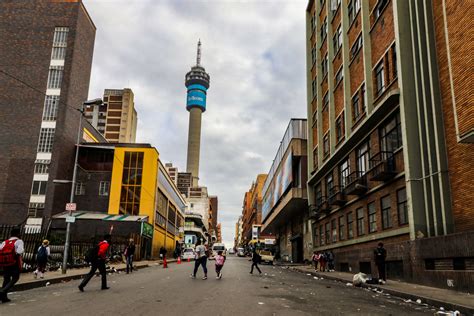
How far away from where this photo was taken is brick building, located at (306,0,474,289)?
617 inches

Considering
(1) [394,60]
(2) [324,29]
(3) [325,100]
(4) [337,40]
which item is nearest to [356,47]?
(4) [337,40]

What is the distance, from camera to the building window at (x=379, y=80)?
23125 millimetres

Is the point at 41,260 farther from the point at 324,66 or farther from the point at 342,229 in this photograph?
the point at 324,66

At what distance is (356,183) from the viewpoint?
84.9 feet

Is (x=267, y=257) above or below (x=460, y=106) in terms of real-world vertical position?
below

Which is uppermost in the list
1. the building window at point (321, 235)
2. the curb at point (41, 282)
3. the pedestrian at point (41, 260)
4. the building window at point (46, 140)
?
the building window at point (46, 140)

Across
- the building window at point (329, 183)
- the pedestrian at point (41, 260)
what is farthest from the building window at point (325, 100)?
the pedestrian at point (41, 260)

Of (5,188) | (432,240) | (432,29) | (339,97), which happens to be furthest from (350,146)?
(5,188)

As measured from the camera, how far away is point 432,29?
60.2 feet

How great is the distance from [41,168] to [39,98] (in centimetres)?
902

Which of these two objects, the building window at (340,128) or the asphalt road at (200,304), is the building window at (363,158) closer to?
the building window at (340,128)

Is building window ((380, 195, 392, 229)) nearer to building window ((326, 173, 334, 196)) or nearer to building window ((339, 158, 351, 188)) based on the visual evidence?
building window ((339, 158, 351, 188))

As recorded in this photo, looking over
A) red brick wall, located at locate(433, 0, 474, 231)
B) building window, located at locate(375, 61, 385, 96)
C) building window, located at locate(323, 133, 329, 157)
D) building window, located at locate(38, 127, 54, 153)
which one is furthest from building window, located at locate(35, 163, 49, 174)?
red brick wall, located at locate(433, 0, 474, 231)

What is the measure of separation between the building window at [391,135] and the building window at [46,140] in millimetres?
39898
